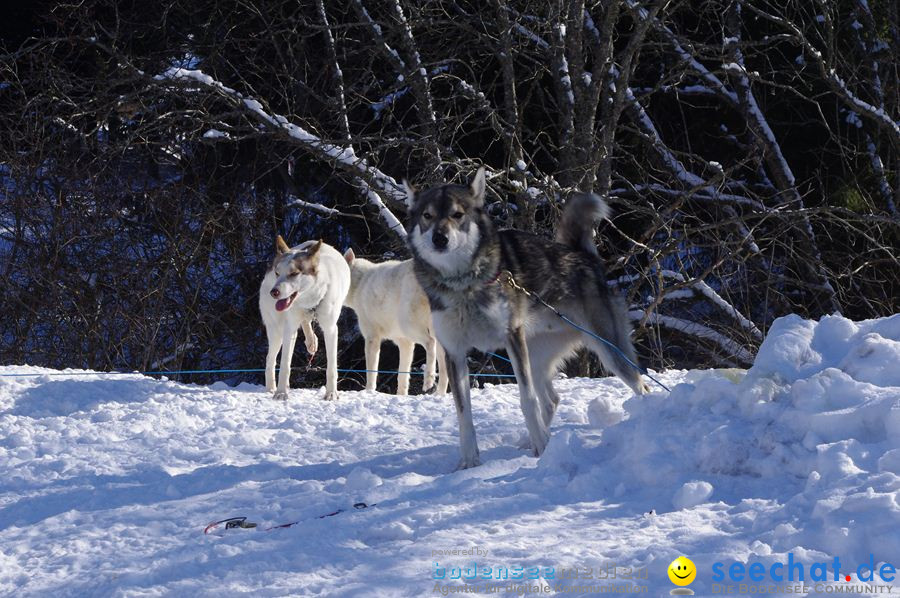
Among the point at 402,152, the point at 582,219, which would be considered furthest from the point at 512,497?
the point at 402,152

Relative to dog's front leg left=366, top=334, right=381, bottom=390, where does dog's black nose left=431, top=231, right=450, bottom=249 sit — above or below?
above

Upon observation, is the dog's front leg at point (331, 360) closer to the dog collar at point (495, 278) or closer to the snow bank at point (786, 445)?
the dog collar at point (495, 278)

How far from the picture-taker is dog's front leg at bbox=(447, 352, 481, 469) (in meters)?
5.68

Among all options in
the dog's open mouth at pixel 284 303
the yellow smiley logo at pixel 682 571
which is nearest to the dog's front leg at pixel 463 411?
the yellow smiley logo at pixel 682 571

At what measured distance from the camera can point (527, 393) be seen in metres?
5.87

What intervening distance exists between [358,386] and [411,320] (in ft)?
18.3

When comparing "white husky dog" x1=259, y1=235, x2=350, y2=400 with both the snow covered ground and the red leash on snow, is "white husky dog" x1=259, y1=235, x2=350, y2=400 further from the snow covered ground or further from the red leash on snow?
the red leash on snow

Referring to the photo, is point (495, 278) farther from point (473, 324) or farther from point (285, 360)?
point (285, 360)

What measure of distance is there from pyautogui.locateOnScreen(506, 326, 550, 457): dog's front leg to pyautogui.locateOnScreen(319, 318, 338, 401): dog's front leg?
115 inches

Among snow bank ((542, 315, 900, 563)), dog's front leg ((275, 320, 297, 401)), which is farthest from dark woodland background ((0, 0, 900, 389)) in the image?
snow bank ((542, 315, 900, 563))

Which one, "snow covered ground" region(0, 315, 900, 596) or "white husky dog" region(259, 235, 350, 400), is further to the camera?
"white husky dog" region(259, 235, 350, 400)

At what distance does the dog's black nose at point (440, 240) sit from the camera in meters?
5.88

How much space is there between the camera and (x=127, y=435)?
6668 millimetres

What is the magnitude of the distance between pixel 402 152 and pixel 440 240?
7434 millimetres
